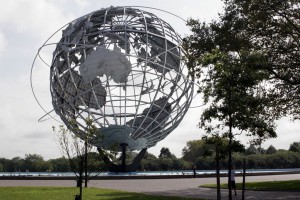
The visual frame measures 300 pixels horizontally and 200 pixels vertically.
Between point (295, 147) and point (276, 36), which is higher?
point (276, 36)

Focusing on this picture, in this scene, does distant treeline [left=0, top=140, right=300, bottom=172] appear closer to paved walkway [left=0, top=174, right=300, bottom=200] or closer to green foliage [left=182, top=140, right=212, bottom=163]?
green foliage [left=182, top=140, right=212, bottom=163]

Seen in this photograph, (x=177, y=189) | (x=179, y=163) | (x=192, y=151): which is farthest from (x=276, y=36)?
(x=192, y=151)

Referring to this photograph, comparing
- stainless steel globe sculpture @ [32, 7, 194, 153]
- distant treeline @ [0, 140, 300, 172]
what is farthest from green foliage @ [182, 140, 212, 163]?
stainless steel globe sculpture @ [32, 7, 194, 153]

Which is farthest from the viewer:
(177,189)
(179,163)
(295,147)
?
(295,147)

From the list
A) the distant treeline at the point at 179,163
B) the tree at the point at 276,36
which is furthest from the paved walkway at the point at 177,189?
the distant treeline at the point at 179,163

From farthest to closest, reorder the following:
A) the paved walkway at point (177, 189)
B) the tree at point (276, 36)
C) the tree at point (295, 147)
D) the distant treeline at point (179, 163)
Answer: the tree at point (295, 147), the distant treeline at point (179, 163), the tree at point (276, 36), the paved walkway at point (177, 189)

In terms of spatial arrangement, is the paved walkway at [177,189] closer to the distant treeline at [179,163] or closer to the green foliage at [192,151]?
the distant treeline at [179,163]

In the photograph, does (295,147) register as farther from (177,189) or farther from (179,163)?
(177,189)

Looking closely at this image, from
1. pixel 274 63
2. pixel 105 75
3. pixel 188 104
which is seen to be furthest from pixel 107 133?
pixel 274 63

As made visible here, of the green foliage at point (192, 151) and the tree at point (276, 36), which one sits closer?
the tree at point (276, 36)

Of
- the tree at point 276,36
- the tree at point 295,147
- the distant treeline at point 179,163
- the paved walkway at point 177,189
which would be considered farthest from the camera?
the tree at point 295,147

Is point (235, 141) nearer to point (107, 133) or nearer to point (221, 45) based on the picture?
point (221, 45)

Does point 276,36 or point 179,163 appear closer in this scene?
point 276,36

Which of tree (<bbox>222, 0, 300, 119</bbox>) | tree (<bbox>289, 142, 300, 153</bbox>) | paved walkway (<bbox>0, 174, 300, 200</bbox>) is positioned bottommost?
paved walkway (<bbox>0, 174, 300, 200</bbox>)
